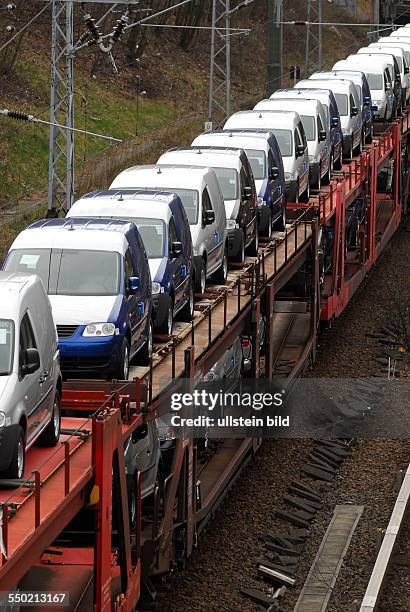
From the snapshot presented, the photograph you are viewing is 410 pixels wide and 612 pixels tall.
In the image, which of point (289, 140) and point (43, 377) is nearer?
Result: point (43, 377)

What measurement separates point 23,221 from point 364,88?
8722mm

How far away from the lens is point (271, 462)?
25266 mm

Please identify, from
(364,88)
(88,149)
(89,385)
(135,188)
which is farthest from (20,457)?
(88,149)

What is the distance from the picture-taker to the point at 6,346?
562 inches

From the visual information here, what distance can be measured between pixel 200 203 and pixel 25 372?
9499 millimetres

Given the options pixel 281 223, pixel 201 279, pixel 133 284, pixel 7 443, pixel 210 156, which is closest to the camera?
pixel 7 443

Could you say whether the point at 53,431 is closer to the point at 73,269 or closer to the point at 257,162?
the point at 73,269

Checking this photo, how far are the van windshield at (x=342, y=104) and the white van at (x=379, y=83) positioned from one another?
4.40 meters

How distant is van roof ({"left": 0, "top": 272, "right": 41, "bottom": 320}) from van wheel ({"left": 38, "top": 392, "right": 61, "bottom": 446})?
1.09 metres

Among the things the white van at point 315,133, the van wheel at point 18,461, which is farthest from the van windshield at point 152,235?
the white van at point 315,133

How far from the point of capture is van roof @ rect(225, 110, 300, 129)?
3198 centimetres

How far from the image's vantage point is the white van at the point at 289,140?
3105 cm

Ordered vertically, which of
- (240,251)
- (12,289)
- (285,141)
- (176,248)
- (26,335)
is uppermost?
(12,289)

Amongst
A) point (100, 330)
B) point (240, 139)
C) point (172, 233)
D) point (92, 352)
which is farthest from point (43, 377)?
point (240, 139)
